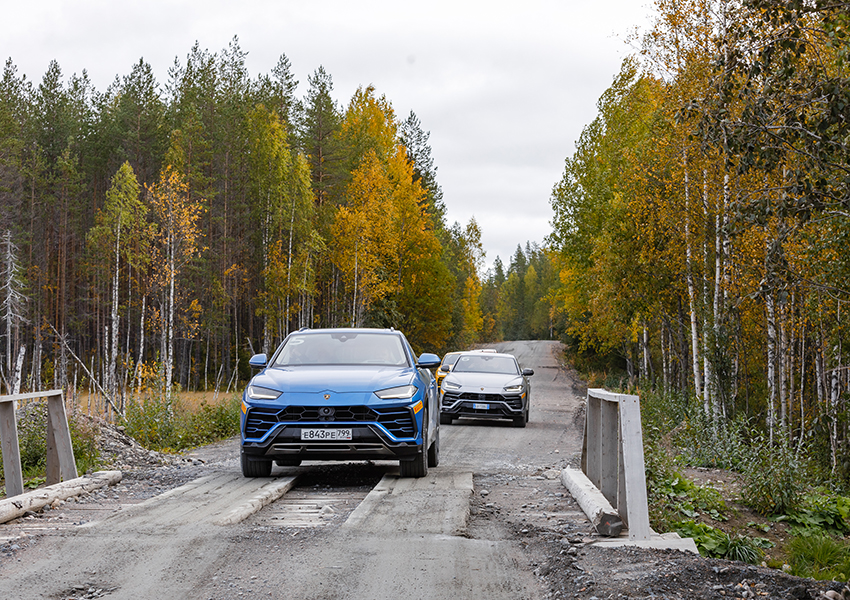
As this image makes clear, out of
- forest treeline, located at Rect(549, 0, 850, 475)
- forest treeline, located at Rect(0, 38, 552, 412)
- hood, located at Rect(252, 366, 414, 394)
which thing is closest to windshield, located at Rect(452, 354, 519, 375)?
forest treeline, located at Rect(549, 0, 850, 475)

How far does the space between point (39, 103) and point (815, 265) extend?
47.7m

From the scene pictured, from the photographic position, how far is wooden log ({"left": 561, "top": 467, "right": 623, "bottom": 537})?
227 inches

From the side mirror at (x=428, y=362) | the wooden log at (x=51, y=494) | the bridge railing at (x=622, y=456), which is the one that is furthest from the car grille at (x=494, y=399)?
the wooden log at (x=51, y=494)

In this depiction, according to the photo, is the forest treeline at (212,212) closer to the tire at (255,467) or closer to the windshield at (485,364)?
the windshield at (485,364)

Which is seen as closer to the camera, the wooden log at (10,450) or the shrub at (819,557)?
the shrub at (819,557)

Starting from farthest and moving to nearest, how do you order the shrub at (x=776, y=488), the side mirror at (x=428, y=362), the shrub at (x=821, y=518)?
the side mirror at (x=428, y=362) → the shrub at (x=776, y=488) → the shrub at (x=821, y=518)

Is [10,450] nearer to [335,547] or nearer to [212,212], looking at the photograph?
[335,547]

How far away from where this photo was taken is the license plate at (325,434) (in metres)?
8.38

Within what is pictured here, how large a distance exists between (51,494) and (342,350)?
3.78m

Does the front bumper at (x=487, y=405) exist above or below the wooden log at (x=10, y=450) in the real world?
below

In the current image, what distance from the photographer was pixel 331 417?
27.6 ft

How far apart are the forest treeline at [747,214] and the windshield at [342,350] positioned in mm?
4456

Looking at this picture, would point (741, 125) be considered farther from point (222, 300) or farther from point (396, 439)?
point (222, 300)

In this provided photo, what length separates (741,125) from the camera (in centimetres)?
931
